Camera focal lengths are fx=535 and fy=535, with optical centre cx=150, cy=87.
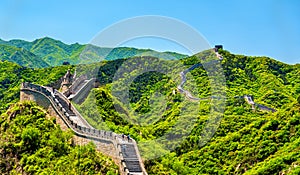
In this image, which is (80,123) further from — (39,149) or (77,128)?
(39,149)

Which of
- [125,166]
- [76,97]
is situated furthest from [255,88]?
[125,166]

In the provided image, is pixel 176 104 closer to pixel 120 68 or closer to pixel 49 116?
pixel 120 68

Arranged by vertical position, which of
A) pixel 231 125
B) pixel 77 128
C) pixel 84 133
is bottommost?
pixel 84 133

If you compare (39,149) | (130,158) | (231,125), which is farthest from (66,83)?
(130,158)

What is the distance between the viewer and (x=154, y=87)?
78.4m

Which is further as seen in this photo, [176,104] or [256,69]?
[256,69]

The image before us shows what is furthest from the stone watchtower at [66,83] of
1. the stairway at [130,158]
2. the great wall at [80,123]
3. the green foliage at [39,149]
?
the stairway at [130,158]

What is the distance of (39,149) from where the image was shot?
1419 inches

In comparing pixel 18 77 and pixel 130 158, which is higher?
pixel 18 77

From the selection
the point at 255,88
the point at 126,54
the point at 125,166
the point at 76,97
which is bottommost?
the point at 125,166

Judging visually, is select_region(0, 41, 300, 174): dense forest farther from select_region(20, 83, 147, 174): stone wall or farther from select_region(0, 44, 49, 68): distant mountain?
select_region(0, 44, 49, 68): distant mountain

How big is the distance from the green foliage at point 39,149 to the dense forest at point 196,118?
0.09 m

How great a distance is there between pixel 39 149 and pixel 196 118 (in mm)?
26453

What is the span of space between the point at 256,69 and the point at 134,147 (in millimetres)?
53805
